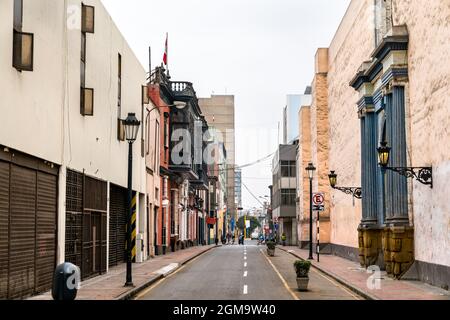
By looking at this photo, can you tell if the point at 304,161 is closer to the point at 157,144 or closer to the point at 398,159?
the point at 157,144

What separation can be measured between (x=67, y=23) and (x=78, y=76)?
2.05 m

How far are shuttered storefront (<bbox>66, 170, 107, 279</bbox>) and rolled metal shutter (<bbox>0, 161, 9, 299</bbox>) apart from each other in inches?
213

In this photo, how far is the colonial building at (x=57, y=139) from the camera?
1617 cm

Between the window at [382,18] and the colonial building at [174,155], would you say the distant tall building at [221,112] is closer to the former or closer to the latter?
the colonial building at [174,155]

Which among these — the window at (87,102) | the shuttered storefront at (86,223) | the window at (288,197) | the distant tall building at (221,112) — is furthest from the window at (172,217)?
the distant tall building at (221,112)

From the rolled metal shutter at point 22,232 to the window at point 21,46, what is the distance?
2.39 meters

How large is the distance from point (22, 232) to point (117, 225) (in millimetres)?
14517

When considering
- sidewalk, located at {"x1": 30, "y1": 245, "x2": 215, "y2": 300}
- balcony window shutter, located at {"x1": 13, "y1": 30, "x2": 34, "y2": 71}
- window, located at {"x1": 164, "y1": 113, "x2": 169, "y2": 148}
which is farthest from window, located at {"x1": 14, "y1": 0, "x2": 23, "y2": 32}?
window, located at {"x1": 164, "y1": 113, "x2": 169, "y2": 148}

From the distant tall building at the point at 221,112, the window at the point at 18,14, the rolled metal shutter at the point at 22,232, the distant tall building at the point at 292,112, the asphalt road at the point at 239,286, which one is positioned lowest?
the asphalt road at the point at 239,286

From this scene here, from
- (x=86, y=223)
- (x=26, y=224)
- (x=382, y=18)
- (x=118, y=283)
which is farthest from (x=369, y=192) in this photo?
(x=26, y=224)

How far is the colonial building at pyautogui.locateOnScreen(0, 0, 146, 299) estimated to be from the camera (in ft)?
53.1

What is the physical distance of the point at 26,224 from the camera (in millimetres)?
17422

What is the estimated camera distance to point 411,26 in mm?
23750

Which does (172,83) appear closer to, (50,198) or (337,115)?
(337,115)
